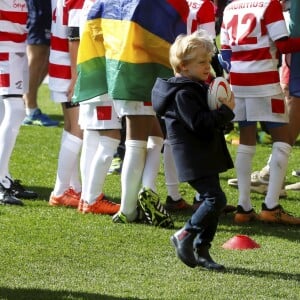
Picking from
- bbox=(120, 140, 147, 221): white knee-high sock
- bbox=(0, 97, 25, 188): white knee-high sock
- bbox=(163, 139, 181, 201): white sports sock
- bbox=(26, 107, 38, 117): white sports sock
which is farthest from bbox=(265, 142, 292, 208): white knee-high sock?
bbox=(26, 107, 38, 117): white sports sock

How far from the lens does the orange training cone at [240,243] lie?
6.71m

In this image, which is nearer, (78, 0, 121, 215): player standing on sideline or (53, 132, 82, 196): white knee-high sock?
(78, 0, 121, 215): player standing on sideline

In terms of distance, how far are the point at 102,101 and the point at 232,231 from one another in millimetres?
1351

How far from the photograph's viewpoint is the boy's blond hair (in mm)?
6109

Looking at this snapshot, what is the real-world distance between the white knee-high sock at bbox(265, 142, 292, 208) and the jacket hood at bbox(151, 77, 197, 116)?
1676 millimetres

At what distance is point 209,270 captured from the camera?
6133mm

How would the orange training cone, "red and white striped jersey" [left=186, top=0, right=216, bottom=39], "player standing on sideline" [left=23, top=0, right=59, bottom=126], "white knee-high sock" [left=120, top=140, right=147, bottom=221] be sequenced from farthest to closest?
1. "player standing on sideline" [left=23, top=0, right=59, bottom=126]
2. "red and white striped jersey" [left=186, top=0, right=216, bottom=39]
3. "white knee-high sock" [left=120, top=140, right=147, bottom=221]
4. the orange training cone

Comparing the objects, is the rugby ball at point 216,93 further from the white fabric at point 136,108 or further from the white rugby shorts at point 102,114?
the white rugby shorts at point 102,114

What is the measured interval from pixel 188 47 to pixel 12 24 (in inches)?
97.1

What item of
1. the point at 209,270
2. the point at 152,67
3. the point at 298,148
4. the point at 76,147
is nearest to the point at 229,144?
the point at 298,148

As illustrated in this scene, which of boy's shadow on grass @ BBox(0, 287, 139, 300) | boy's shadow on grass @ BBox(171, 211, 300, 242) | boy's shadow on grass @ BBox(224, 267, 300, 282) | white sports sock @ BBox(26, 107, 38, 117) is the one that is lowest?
white sports sock @ BBox(26, 107, 38, 117)

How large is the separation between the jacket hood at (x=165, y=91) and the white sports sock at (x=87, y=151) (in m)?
1.58

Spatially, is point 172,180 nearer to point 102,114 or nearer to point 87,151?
point 87,151

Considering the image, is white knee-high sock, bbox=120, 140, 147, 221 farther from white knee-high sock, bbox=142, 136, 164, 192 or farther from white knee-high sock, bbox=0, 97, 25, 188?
white knee-high sock, bbox=0, 97, 25, 188
